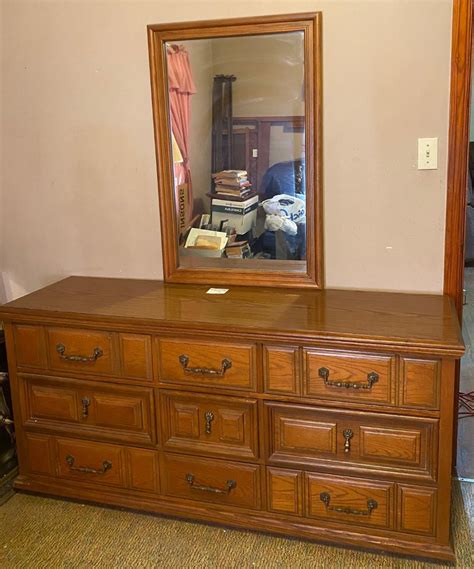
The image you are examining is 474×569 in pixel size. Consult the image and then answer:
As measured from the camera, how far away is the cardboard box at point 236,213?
2.44 m

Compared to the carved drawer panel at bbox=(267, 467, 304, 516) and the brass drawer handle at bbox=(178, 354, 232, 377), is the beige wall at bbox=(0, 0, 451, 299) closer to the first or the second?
A: the brass drawer handle at bbox=(178, 354, 232, 377)

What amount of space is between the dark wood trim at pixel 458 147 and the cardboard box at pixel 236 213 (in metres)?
0.67

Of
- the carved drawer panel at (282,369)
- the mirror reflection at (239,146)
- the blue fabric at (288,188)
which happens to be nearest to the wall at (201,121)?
the mirror reflection at (239,146)

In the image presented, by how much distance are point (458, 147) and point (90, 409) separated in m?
Result: 1.52

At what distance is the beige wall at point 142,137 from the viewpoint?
2.21 metres

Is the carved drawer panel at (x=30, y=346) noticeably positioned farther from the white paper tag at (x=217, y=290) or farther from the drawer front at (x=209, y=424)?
the white paper tag at (x=217, y=290)

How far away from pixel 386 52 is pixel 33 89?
1.36 meters

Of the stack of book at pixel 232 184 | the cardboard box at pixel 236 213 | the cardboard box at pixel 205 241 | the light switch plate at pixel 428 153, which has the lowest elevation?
the cardboard box at pixel 205 241

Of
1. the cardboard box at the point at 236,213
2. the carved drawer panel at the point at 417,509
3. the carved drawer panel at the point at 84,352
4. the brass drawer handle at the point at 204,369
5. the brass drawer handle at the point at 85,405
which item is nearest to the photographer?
the carved drawer panel at the point at 417,509

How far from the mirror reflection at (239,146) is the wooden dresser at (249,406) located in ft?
0.69

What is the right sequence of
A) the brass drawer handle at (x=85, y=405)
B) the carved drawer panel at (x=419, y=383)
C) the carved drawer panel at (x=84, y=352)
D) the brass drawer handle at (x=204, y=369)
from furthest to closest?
the brass drawer handle at (x=85, y=405) → the carved drawer panel at (x=84, y=352) → the brass drawer handle at (x=204, y=369) → the carved drawer panel at (x=419, y=383)

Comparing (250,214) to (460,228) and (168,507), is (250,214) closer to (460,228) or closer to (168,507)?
(460,228)

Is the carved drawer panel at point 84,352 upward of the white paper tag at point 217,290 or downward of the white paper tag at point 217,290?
downward

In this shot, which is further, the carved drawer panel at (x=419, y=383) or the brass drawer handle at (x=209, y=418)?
the brass drawer handle at (x=209, y=418)
